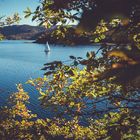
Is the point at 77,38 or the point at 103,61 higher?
the point at 77,38

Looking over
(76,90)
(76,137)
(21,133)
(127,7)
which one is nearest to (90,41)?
(76,90)

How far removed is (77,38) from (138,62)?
238 inches

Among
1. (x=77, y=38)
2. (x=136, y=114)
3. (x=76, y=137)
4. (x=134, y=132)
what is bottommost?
(x=76, y=137)

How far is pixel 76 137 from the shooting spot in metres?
11.3

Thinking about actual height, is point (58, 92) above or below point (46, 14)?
below

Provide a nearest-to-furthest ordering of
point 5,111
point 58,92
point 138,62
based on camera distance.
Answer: point 138,62, point 58,92, point 5,111

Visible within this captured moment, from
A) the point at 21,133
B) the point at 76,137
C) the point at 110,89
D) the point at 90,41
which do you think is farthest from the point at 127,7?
the point at 21,133

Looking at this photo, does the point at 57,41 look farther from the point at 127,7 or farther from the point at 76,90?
the point at 127,7

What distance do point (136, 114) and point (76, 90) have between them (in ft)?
10.5

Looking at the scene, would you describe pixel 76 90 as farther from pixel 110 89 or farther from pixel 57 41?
pixel 57 41

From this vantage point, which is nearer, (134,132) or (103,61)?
(134,132)

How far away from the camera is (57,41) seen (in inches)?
332

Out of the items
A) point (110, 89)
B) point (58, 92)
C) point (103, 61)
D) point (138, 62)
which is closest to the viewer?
point (138, 62)

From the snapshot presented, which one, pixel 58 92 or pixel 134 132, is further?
pixel 58 92
